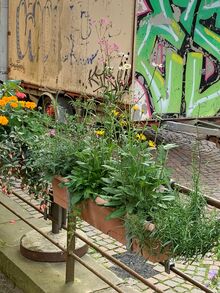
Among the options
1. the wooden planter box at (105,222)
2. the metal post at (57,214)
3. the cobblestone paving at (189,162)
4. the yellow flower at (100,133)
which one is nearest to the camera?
the wooden planter box at (105,222)

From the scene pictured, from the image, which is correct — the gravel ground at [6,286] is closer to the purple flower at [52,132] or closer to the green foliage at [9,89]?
the purple flower at [52,132]

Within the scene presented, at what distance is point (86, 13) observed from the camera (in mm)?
7766

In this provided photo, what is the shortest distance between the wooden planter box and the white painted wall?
8.46 meters

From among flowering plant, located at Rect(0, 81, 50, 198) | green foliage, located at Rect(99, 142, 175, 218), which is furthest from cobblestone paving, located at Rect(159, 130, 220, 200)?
green foliage, located at Rect(99, 142, 175, 218)

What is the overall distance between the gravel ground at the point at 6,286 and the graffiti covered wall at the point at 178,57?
12.8 feet

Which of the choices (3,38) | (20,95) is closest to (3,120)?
(20,95)

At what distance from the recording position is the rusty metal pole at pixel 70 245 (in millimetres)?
2729

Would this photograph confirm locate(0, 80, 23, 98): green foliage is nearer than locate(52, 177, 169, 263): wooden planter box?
No

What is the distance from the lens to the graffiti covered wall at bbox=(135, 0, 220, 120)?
705cm

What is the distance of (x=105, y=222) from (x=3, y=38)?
9.03m

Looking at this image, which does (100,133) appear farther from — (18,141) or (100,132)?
(18,141)

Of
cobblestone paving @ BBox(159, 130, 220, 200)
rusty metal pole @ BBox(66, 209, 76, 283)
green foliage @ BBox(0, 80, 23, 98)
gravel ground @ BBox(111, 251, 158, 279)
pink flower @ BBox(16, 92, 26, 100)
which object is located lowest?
gravel ground @ BBox(111, 251, 158, 279)

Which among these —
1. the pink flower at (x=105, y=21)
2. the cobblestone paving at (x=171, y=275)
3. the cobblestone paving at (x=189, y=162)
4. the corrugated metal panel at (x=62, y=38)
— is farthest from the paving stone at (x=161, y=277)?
the pink flower at (x=105, y=21)

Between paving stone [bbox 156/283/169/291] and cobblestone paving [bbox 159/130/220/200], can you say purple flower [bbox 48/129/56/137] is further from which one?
cobblestone paving [bbox 159/130/220/200]
